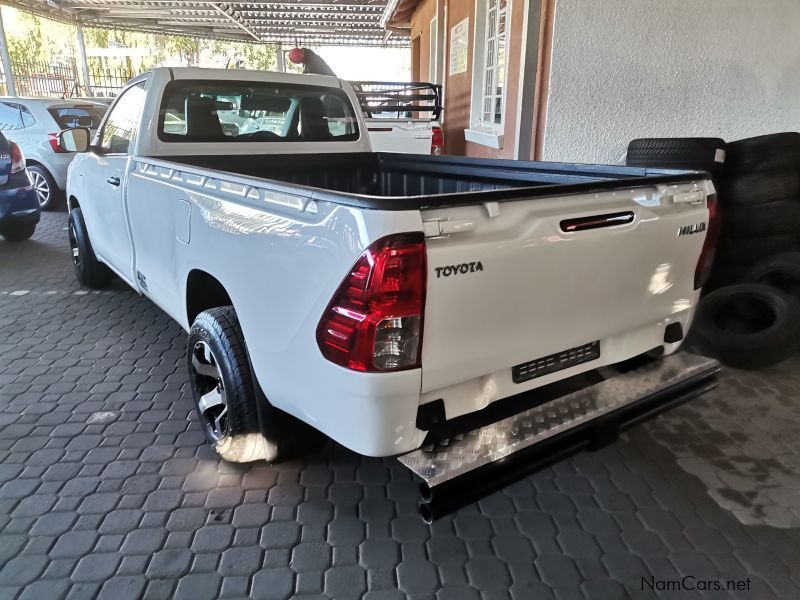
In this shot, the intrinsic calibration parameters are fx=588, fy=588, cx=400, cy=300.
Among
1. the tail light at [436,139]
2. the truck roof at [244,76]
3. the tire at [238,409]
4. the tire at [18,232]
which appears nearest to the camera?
the tire at [238,409]

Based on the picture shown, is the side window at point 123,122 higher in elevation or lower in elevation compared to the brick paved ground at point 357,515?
higher

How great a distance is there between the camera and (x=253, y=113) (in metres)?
4.45

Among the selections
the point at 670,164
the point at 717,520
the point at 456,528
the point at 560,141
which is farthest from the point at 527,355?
the point at 560,141

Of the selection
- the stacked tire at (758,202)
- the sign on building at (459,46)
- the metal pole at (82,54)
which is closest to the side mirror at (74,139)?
the stacked tire at (758,202)

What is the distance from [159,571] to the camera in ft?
7.42

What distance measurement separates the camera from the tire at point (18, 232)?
764cm

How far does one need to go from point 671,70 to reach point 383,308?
515 cm

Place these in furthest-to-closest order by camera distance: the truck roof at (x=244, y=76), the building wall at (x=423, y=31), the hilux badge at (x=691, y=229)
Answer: the building wall at (x=423, y=31), the truck roof at (x=244, y=76), the hilux badge at (x=691, y=229)

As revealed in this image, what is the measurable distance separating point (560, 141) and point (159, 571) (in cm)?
532

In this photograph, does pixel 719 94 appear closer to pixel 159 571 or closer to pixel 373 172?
pixel 373 172

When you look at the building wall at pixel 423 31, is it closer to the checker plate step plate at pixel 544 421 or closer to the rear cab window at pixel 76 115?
the rear cab window at pixel 76 115

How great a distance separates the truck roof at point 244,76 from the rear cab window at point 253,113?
34 mm

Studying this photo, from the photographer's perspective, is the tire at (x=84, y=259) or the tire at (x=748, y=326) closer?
the tire at (x=748, y=326)

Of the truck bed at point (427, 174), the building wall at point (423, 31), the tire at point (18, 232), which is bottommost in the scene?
the tire at point (18, 232)
